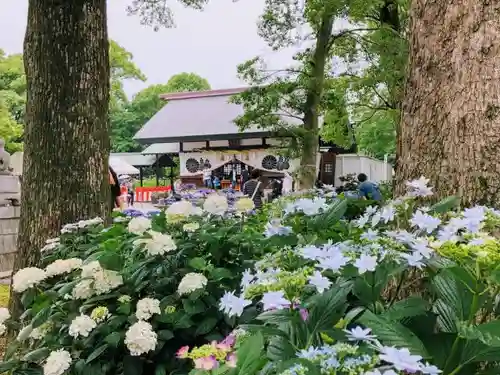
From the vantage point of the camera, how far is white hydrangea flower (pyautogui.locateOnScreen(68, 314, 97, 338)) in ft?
5.19

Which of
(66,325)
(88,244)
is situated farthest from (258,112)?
(66,325)

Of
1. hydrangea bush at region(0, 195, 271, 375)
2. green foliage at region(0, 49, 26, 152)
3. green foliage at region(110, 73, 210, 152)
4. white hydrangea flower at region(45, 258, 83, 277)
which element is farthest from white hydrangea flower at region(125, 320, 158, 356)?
green foliage at region(110, 73, 210, 152)

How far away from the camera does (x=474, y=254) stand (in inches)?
36.4

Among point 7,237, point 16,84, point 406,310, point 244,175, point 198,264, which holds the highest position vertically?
point 16,84

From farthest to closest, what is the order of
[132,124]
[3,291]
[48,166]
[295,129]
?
[132,124]
[295,129]
[3,291]
[48,166]

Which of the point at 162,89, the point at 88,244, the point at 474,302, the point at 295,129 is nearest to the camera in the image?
the point at 474,302

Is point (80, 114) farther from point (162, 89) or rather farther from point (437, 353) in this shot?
point (162, 89)

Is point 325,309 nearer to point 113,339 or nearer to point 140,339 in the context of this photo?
point 140,339

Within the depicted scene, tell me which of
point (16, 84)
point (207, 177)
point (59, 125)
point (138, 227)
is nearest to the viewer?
point (138, 227)

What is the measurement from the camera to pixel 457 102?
1.57 meters

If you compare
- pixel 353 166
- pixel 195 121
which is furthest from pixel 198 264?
pixel 195 121

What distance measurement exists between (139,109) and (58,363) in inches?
1722

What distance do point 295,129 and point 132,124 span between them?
34.9 meters

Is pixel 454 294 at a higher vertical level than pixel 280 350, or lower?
higher
